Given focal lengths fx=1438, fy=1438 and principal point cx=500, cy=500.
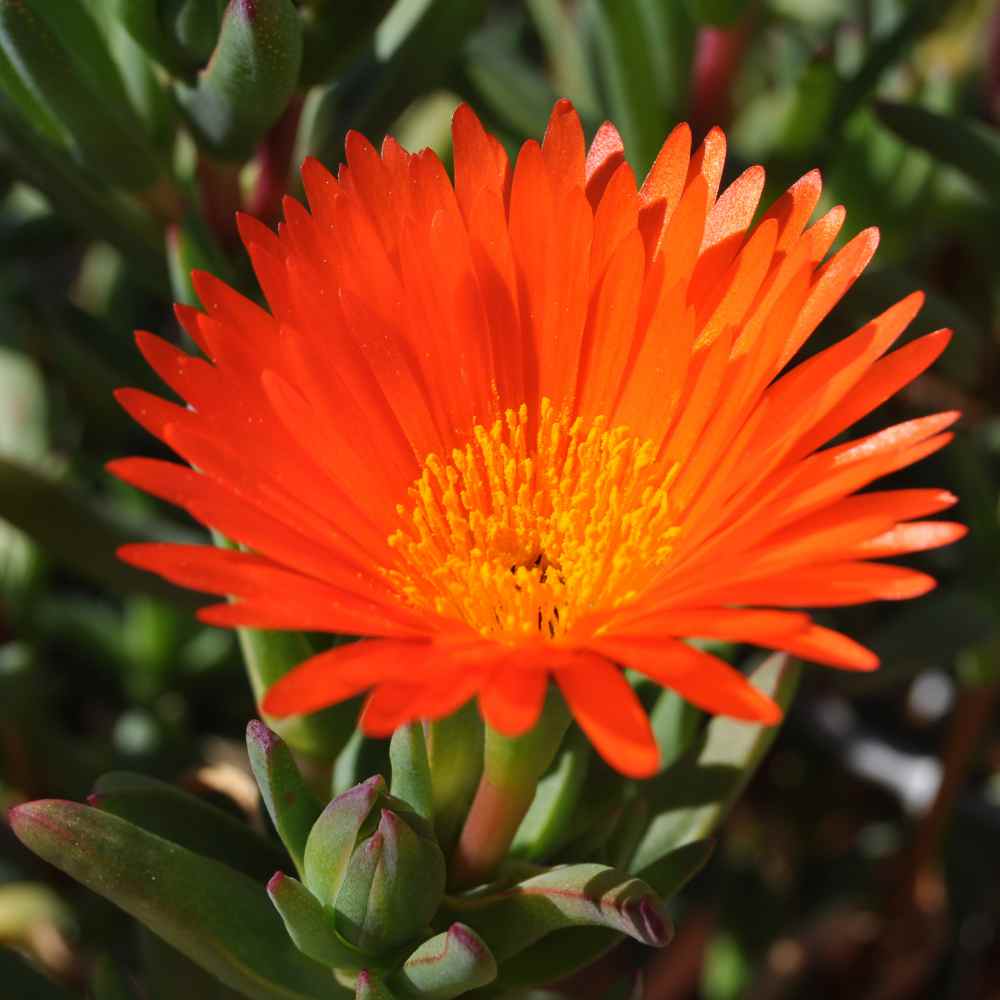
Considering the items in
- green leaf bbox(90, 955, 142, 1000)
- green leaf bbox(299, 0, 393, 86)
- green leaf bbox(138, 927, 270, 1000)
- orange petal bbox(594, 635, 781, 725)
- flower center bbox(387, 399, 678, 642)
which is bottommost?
green leaf bbox(90, 955, 142, 1000)

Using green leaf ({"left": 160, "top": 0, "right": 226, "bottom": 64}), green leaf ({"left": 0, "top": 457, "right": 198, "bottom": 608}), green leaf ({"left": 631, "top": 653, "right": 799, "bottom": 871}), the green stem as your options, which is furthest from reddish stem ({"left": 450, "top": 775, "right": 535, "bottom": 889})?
green leaf ({"left": 160, "top": 0, "right": 226, "bottom": 64})

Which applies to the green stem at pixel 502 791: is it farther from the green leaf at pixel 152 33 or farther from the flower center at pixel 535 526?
the green leaf at pixel 152 33

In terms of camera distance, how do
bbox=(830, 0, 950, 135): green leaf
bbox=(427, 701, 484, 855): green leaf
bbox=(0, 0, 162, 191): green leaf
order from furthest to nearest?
bbox=(830, 0, 950, 135): green leaf
bbox=(0, 0, 162, 191): green leaf
bbox=(427, 701, 484, 855): green leaf

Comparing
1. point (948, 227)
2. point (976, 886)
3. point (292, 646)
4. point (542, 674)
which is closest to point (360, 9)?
point (292, 646)

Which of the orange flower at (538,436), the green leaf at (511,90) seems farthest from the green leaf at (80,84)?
the green leaf at (511,90)

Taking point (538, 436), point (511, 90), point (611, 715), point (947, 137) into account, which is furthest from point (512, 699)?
point (511, 90)

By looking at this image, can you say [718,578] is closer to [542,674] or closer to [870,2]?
[542,674]

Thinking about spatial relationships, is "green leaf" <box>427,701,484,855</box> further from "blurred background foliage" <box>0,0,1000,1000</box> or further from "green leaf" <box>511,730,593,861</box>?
"blurred background foliage" <box>0,0,1000,1000</box>
